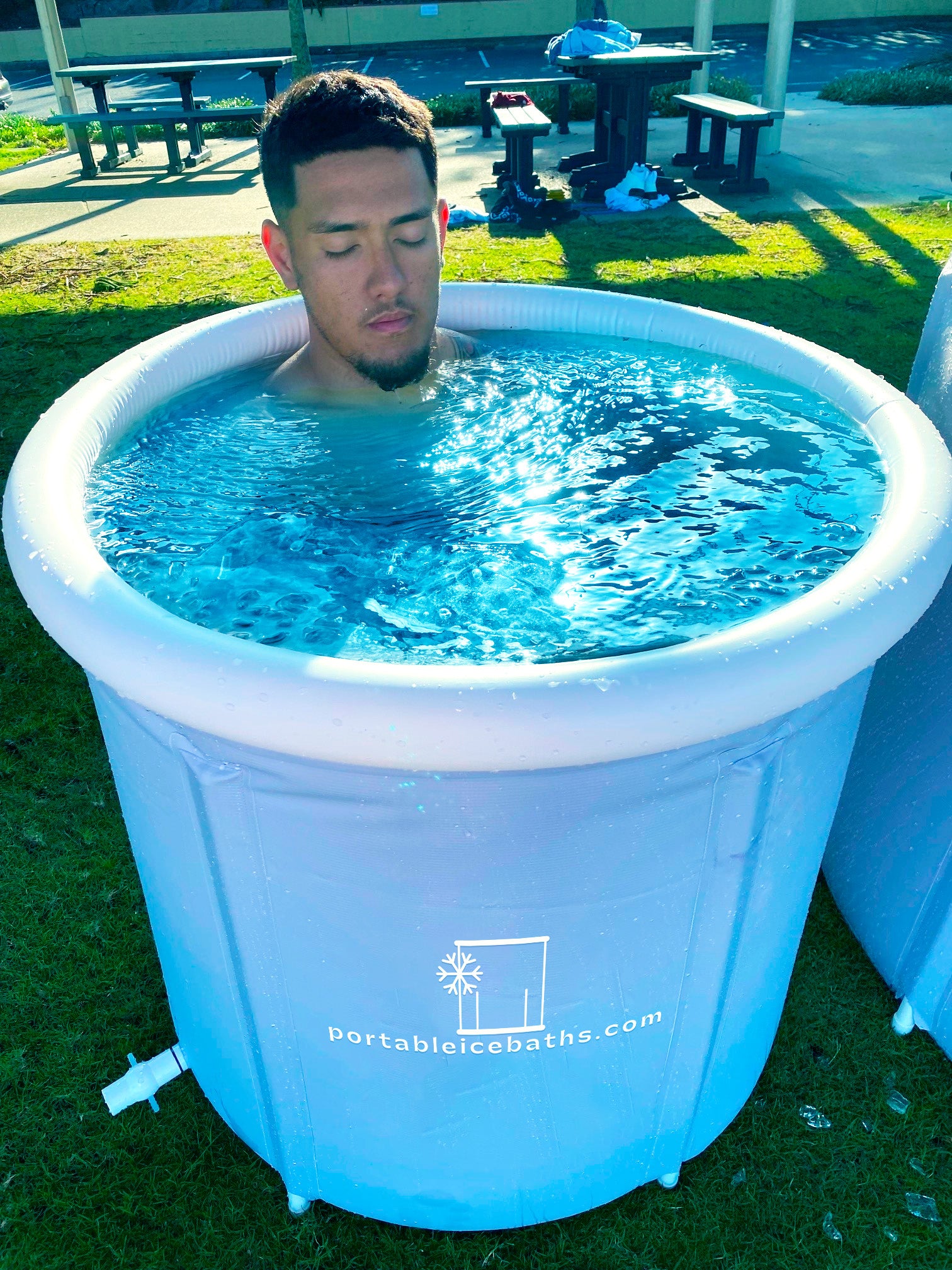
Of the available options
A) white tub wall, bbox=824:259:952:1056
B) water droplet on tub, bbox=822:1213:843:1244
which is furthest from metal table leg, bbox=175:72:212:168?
water droplet on tub, bbox=822:1213:843:1244

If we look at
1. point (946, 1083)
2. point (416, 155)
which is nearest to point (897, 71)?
point (416, 155)

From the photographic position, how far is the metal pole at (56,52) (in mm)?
9156

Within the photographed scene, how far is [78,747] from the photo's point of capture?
9.04 ft

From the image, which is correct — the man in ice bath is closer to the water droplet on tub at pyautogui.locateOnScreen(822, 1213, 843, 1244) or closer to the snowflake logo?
the snowflake logo

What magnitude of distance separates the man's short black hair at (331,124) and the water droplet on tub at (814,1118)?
2096 millimetres

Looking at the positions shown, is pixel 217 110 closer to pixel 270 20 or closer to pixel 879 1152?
pixel 879 1152

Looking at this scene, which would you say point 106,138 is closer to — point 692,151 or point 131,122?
point 131,122

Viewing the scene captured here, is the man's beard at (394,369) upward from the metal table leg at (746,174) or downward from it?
upward

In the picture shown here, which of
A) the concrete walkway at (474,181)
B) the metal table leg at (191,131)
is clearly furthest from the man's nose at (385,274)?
the metal table leg at (191,131)

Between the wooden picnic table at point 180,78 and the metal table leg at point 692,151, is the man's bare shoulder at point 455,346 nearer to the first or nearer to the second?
the metal table leg at point 692,151

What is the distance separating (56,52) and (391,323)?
30.2 ft

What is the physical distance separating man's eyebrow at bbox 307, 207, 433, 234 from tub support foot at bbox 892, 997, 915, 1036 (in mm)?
1916

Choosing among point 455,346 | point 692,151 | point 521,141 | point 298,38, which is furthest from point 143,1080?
point 298,38

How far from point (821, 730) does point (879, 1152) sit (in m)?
0.99
